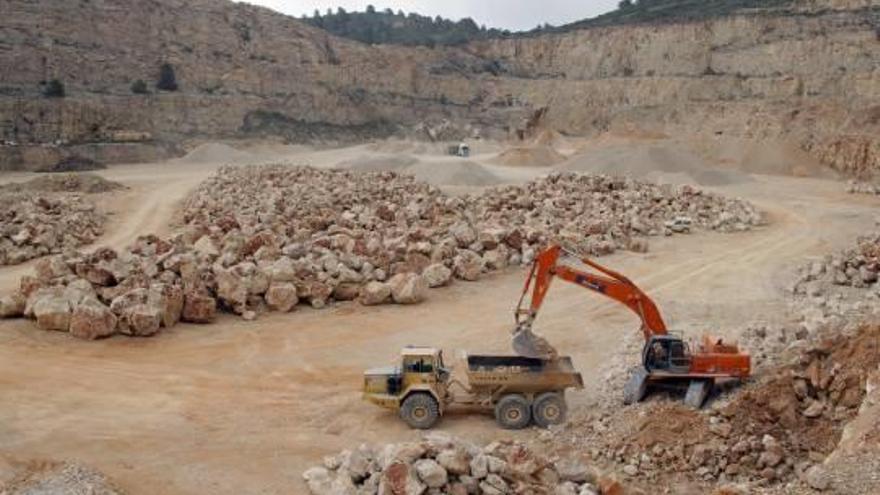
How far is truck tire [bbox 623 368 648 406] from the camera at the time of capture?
1065 cm

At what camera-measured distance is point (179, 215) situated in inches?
1077

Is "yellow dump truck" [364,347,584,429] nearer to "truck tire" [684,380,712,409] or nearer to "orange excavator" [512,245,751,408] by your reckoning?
"orange excavator" [512,245,751,408]

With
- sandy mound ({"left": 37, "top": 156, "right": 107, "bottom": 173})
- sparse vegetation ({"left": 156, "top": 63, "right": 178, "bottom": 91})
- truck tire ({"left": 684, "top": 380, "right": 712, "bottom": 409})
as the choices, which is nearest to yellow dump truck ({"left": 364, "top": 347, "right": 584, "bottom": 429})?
truck tire ({"left": 684, "top": 380, "right": 712, "bottom": 409})

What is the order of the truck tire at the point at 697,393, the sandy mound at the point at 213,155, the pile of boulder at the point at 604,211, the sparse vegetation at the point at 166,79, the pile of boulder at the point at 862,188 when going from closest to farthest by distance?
the truck tire at the point at 697,393, the pile of boulder at the point at 604,211, the pile of boulder at the point at 862,188, the sandy mound at the point at 213,155, the sparse vegetation at the point at 166,79

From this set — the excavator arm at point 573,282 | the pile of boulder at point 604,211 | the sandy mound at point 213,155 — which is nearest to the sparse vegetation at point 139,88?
the sandy mound at point 213,155

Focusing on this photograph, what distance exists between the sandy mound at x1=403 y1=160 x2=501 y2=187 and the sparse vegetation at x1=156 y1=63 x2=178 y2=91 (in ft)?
68.2

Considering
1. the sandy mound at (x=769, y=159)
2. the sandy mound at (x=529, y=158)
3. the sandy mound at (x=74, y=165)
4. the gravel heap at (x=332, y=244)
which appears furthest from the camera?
the sandy mound at (x=529, y=158)

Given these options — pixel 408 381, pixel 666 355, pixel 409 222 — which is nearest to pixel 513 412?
pixel 408 381

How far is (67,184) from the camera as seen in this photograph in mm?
31516

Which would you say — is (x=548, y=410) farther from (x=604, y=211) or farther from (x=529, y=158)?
(x=529, y=158)

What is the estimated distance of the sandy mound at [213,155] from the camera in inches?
1710

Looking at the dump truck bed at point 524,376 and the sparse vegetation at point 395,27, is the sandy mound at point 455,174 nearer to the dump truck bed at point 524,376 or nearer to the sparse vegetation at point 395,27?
the dump truck bed at point 524,376

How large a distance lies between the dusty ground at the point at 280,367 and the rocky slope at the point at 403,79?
23.7 metres

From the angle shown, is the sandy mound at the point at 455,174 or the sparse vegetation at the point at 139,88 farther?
the sparse vegetation at the point at 139,88
